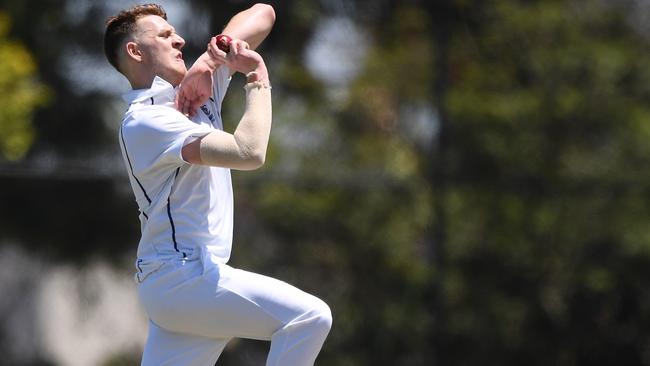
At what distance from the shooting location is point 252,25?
357cm

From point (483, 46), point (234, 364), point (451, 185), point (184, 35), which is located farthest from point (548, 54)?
point (234, 364)

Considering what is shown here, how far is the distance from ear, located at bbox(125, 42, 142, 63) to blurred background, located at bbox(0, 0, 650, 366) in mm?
4047

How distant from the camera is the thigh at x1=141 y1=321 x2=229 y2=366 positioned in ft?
10.5

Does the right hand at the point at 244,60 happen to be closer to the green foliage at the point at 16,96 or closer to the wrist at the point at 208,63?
the wrist at the point at 208,63

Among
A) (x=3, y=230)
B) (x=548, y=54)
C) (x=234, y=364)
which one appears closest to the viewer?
(x=3, y=230)

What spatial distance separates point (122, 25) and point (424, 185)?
473 centimetres

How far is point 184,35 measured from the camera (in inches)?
301

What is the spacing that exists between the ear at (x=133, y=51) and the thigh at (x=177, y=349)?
30.9 inches

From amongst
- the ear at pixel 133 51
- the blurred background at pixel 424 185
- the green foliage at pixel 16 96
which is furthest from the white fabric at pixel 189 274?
the blurred background at pixel 424 185

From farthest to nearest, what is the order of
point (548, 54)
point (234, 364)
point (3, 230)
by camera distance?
point (548, 54) → point (234, 364) → point (3, 230)

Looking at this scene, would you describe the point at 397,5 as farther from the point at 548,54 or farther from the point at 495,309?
the point at 495,309

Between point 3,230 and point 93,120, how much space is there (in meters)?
0.93

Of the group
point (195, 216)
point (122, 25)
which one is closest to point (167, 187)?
point (195, 216)

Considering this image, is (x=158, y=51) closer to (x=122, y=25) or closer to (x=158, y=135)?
(x=122, y=25)
